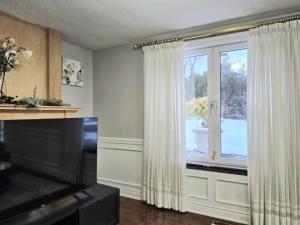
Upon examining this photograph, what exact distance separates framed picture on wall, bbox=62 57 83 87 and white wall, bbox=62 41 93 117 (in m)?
0.08

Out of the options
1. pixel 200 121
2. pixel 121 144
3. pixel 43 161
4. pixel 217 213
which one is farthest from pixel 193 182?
pixel 43 161

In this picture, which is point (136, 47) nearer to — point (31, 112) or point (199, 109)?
point (199, 109)

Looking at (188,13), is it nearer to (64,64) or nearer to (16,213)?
(64,64)

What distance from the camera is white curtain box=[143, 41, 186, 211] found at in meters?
2.93

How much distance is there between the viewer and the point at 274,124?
2396 millimetres

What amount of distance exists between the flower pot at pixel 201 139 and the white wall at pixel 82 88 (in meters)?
1.79

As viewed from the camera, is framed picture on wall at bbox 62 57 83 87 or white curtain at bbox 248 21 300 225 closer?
white curtain at bbox 248 21 300 225

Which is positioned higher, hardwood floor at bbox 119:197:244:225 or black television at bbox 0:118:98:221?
black television at bbox 0:118:98:221

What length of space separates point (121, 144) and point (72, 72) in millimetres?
1308

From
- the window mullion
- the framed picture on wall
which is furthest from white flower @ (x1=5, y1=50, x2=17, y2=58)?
the window mullion

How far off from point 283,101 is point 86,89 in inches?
110

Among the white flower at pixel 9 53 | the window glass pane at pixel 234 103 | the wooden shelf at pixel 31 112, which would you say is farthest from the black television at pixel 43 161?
the window glass pane at pixel 234 103

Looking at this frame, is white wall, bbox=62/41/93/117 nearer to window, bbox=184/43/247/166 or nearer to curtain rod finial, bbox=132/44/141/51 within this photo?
curtain rod finial, bbox=132/44/141/51

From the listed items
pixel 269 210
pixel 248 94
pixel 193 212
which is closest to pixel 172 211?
pixel 193 212
